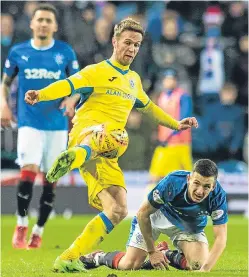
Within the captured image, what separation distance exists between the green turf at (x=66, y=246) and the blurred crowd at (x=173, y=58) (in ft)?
6.07

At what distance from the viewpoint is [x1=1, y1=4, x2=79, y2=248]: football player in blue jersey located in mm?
10867

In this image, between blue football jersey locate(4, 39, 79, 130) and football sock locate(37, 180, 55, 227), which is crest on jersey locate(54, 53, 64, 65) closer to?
blue football jersey locate(4, 39, 79, 130)

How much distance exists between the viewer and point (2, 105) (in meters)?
10.7

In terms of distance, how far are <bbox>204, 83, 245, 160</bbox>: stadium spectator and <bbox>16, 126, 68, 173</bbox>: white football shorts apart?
6.20 meters

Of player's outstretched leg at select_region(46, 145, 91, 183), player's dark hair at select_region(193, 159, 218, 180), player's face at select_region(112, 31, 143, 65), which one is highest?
player's face at select_region(112, 31, 143, 65)

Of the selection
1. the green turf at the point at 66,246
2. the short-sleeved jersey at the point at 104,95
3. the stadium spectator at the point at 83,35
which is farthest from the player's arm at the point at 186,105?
the short-sleeved jersey at the point at 104,95

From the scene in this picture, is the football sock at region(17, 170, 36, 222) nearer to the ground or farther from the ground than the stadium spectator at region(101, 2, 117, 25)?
nearer to the ground

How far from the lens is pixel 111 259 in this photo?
28.3 ft

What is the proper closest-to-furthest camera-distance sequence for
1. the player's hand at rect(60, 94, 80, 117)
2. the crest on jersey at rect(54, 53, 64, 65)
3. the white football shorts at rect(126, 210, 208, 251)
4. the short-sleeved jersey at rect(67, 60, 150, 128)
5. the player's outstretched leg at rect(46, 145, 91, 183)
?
the player's outstretched leg at rect(46, 145, 91, 183) < the short-sleeved jersey at rect(67, 60, 150, 128) < the white football shorts at rect(126, 210, 208, 251) < the player's hand at rect(60, 94, 80, 117) < the crest on jersey at rect(54, 53, 64, 65)

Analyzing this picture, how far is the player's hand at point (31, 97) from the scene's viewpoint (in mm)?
7629

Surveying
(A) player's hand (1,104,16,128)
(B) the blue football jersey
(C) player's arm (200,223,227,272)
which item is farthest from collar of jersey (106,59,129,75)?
(B) the blue football jersey

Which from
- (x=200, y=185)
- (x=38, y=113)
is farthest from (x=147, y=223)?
(x=38, y=113)

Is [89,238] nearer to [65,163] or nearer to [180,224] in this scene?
[65,163]

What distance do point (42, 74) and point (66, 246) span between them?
6.41 feet
